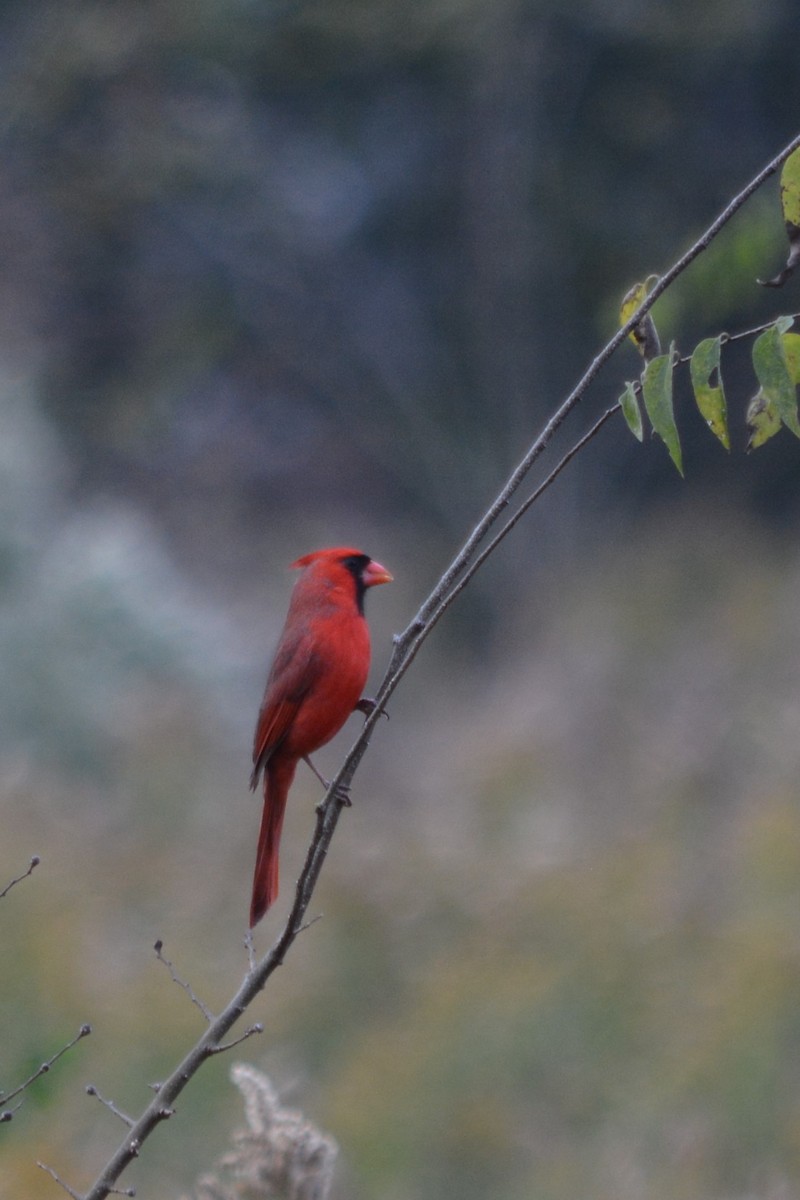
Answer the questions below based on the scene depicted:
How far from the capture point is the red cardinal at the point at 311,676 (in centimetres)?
199

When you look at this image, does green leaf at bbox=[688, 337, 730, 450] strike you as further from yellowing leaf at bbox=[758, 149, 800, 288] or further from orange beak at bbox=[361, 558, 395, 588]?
orange beak at bbox=[361, 558, 395, 588]

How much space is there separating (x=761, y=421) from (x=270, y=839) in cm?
87

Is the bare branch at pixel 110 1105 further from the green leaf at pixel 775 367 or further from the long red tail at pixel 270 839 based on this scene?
the green leaf at pixel 775 367

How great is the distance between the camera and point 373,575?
7.21ft

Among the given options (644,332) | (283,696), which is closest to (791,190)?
(644,332)

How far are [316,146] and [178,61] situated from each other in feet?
2.93

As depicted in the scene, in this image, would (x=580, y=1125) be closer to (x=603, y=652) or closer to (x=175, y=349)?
(x=603, y=652)

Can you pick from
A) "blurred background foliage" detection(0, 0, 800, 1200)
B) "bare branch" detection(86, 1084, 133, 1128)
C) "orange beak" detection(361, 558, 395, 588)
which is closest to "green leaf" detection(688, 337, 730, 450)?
"bare branch" detection(86, 1084, 133, 1128)

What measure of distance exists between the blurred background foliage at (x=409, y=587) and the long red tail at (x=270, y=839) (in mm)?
1055

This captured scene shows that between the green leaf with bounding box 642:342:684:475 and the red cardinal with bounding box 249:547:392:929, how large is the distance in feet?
2.97

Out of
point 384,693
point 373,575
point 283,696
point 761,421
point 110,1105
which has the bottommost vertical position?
point 110,1105

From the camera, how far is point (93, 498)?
9195 mm

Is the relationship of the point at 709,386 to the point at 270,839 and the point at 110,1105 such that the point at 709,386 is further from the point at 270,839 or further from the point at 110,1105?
the point at 270,839

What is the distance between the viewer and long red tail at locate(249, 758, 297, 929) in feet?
5.41
